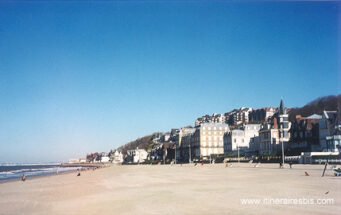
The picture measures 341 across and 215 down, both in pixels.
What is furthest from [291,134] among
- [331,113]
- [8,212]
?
[8,212]

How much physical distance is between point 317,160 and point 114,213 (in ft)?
170

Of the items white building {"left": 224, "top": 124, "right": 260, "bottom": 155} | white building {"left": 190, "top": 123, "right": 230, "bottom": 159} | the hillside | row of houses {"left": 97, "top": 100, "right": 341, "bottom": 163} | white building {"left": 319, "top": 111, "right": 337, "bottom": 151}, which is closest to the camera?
white building {"left": 319, "top": 111, "right": 337, "bottom": 151}

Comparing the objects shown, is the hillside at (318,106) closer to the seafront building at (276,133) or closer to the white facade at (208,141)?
the seafront building at (276,133)

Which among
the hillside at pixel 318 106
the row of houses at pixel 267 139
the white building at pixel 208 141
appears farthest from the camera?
the white building at pixel 208 141

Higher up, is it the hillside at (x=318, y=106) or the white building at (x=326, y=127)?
the hillside at (x=318, y=106)

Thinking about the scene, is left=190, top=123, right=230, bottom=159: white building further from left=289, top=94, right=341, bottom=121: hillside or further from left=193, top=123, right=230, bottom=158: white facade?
left=289, top=94, right=341, bottom=121: hillside

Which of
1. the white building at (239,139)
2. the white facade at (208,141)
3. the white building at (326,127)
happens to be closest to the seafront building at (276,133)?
the white building at (239,139)

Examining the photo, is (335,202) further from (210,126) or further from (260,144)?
(210,126)

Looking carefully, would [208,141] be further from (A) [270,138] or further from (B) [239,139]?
(A) [270,138]

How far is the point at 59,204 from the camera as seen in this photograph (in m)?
20.0

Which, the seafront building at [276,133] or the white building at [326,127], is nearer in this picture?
the white building at [326,127]

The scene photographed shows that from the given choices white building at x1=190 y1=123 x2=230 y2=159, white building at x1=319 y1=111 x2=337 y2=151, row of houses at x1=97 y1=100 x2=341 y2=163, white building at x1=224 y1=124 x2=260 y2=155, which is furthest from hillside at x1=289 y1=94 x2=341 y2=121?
white building at x1=319 y1=111 x2=337 y2=151

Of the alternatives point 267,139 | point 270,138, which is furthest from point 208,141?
point 270,138

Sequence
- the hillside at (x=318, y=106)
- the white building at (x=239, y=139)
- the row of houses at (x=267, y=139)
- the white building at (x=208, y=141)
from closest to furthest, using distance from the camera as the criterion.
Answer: the row of houses at (x=267, y=139)
the white building at (x=239, y=139)
the hillside at (x=318, y=106)
the white building at (x=208, y=141)
